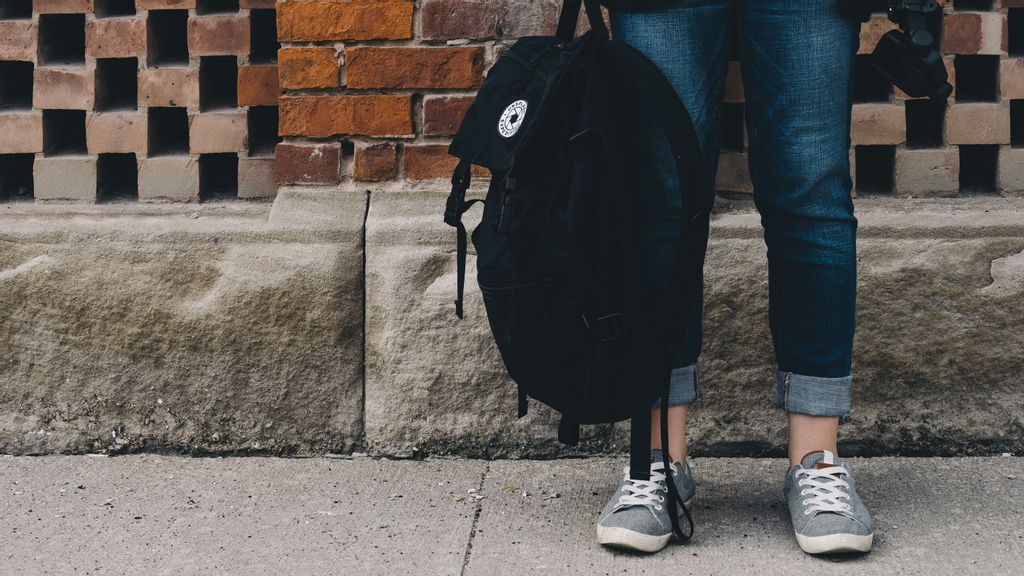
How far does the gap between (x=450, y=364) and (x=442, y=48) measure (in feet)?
2.13

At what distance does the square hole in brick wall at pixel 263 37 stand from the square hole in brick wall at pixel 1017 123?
5.26 ft

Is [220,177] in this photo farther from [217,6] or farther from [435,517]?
[435,517]

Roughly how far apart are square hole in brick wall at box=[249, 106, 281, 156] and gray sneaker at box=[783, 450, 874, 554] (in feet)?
4.40

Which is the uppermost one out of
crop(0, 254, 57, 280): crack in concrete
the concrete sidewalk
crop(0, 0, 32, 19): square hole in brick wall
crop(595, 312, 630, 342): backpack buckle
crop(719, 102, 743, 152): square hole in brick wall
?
crop(0, 0, 32, 19): square hole in brick wall

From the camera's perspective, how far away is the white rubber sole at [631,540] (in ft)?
5.95

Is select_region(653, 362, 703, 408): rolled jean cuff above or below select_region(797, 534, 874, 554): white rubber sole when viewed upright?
above

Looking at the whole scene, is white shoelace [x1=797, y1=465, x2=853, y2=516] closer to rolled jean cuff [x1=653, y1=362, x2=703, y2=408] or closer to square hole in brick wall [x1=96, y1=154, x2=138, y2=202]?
rolled jean cuff [x1=653, y1=362, x2=703, y2=408]

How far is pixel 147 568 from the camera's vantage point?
182cm

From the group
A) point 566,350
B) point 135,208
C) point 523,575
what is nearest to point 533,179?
point 566,350

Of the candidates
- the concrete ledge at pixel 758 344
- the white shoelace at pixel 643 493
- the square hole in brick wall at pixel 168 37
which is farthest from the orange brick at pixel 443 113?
the white shoelace at pixel 643 493

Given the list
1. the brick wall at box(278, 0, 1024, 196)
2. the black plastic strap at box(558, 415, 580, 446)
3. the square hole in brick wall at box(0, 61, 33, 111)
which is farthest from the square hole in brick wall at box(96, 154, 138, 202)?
the black plastic strap at box(558, 415, 580, 446)

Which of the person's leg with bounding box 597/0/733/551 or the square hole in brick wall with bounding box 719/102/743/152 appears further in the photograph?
the square hole in brick wall with bounding box 719/102/743/152

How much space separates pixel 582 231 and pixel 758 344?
75 centimetres

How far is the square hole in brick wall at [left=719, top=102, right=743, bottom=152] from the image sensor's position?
233cm
